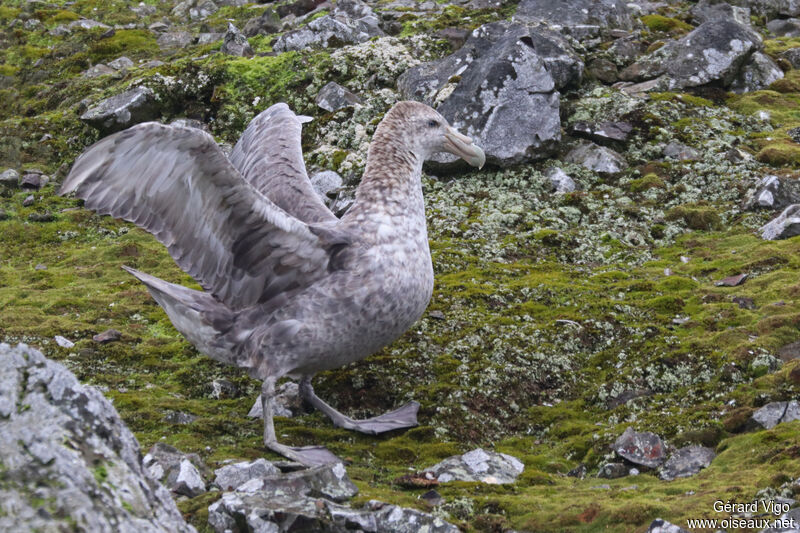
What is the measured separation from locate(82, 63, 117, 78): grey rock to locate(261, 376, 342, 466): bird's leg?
12.8 m

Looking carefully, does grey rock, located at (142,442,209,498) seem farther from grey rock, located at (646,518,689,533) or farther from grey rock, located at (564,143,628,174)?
grey rock, located at (564,143,628,174)

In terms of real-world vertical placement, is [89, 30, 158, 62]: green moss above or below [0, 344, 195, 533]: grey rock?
below

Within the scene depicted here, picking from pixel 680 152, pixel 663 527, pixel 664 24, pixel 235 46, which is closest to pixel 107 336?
pixel 663 527

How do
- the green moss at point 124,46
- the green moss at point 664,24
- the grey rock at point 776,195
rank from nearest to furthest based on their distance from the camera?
the grey rock at point 776,195
the green moss at point 664,24
the green moss at point 124,46

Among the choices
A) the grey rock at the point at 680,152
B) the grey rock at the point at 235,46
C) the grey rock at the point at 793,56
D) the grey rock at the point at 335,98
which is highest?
the grey rock at the point at 235,46

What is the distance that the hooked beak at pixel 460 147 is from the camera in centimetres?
840

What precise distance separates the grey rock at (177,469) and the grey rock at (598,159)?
771 centimetres

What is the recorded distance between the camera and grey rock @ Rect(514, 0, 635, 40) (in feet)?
51.7

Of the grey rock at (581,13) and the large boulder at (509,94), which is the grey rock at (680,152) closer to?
the large boulder at (509,94)

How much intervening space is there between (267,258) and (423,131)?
2.07 meters

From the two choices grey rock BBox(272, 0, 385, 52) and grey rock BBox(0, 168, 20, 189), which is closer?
grey rock BBox(0, 168, 20, 189)

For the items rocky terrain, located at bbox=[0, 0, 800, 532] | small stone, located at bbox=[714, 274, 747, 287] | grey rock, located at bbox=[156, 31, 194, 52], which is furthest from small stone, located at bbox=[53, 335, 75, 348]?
grey rock, located at bbox=[156, 31, 194, 52]

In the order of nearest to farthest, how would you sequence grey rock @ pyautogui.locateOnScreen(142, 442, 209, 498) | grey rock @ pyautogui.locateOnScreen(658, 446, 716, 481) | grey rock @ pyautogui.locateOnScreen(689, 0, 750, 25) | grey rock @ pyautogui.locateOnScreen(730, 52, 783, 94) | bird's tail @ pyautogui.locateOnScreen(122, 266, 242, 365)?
grey rock @ pyautogui.locateOnScreen(142, 442, 209, 498)
grey rock @ pyautogui.locateOnScreen(658, 446, 716, 481)
bird's tail @ pyautogui.locateOnScreen(122, 266, 242, 365)
grey rock @ pyautogui.locateOnScreen(730, 52, 783, 94)
grey rock @ pyautogui.locateOnScreen(689, 0, 750, 25)

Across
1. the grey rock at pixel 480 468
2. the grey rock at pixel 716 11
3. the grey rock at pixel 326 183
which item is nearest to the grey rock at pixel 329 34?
the grey rock at pixel 326 183
